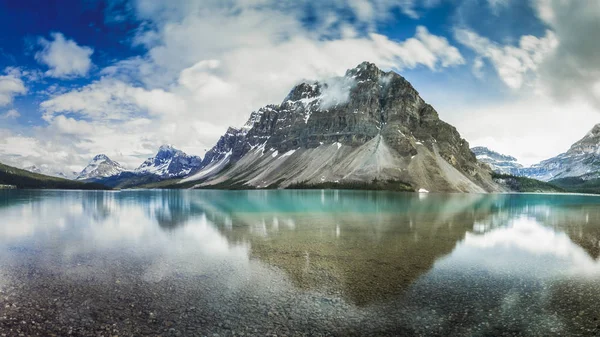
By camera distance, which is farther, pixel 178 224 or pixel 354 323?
pixel 178 224

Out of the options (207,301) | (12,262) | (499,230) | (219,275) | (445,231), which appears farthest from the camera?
(499,230)

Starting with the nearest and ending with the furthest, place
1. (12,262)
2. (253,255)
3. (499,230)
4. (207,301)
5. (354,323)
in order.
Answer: (354,323) < (207,301) < (12,262) < (253,255) < (499,230)

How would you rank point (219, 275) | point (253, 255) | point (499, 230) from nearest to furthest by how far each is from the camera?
point (219, 275), point (253, 255), point (499, 230)

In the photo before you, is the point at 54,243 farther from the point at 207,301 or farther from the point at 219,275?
the point at 207,301

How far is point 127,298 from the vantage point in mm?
19766

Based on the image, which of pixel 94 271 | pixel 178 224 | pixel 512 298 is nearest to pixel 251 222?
pixel 178 224

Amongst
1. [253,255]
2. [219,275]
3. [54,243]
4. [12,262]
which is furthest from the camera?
[54,243]

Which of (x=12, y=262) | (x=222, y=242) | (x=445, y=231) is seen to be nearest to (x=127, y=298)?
(x=12, y=262)

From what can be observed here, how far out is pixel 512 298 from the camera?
808 inches

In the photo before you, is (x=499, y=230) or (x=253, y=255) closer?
(x=253, y=255)

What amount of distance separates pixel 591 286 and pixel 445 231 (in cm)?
2418

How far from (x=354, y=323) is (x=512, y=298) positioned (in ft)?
34.1

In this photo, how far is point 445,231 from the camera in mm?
47406

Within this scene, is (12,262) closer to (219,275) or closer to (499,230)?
(219,275)
